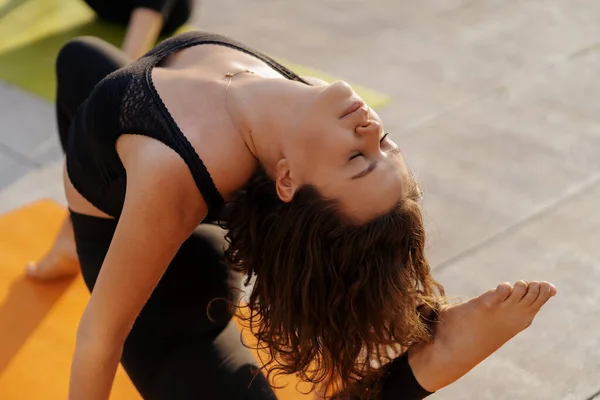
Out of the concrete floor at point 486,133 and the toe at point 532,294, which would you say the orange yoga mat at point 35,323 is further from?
the toe at point 532,294

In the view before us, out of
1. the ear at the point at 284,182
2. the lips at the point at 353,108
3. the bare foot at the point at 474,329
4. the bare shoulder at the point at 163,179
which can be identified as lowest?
the bare foot at the point at 474,329

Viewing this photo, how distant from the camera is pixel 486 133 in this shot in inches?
134

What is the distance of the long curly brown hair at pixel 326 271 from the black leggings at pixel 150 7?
2.36m

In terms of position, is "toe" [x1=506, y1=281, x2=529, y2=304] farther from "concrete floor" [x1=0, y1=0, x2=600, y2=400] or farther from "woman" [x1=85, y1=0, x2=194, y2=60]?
"woman" [x1=85, y1=0, x2=194, y2=60]

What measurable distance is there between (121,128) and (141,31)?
2117mm

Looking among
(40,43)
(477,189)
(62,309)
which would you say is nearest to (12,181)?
(62,309)

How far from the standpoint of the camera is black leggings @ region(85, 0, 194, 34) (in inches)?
152

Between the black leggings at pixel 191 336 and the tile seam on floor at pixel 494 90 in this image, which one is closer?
the black leggings at pixel 191 336

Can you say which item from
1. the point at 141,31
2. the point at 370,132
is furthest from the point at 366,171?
the point at 141,31

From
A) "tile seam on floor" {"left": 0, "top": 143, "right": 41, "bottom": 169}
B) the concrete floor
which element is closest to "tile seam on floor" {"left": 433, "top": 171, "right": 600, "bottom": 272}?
the concrete floor

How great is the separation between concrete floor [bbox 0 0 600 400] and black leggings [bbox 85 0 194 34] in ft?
0.83

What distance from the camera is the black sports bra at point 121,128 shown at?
1.66m

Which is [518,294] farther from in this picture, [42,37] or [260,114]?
[42,37]

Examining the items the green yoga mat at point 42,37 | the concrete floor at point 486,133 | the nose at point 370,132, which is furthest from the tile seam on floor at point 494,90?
the nose at point 370,132
